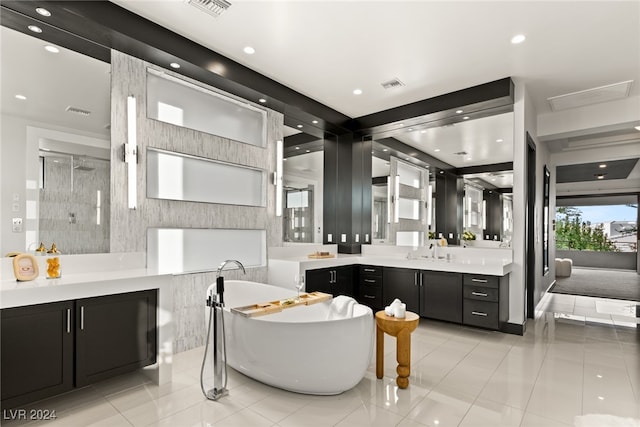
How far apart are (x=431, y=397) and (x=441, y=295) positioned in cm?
188

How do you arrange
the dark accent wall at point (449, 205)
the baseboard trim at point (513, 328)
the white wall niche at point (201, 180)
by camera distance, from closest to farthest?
the white wall niche at point (201, 180) → the baseboard trim at point (513, 328) → the dark accent wall at point (449, 205)

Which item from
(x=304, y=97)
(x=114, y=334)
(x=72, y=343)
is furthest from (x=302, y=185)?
(x=72, y=343)

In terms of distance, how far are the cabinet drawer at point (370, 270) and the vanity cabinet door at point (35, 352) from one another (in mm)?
3549

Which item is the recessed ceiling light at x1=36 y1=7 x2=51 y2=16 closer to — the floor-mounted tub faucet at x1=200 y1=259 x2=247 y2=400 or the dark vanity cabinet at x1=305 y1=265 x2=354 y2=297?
the floor-mounted tub faucet at x1=200 y1=259 x2=247 y2=400

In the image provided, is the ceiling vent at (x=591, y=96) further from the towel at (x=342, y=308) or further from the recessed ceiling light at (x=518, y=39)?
the towel at (x=342, y=308)

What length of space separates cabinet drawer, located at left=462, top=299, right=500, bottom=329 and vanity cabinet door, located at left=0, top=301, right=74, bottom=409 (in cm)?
388

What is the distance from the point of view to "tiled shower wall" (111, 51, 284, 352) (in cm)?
310

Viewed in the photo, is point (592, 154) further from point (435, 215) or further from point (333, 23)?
point (333, 23)

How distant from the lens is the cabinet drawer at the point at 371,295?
4.83m

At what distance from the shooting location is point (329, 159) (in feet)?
18.6

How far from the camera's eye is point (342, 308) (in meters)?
3.12

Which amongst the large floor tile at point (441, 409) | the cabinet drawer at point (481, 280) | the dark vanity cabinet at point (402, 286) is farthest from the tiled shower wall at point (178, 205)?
the cabinet drawer at point (481, 280)

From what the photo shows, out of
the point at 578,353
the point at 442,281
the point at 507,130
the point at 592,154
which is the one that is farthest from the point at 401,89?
the point at 592,154

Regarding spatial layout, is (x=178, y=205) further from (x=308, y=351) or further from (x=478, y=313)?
(x=478, y=313)
